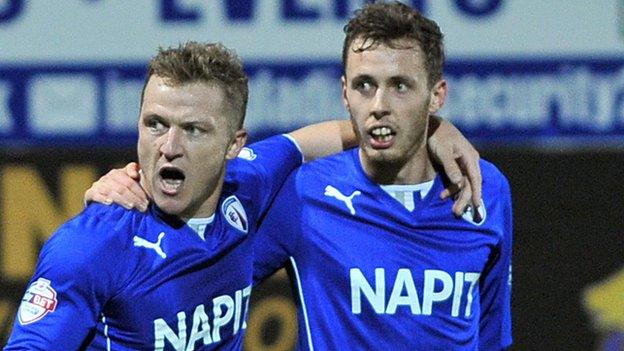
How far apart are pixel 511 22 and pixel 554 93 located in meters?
0.35

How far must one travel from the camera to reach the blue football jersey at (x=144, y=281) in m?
3.78

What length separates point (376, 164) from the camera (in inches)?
181

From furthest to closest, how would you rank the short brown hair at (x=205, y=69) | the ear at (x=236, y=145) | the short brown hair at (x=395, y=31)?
the short brown hair at (x=395, y=31) < the ear at (x=236, y=145) < the short brown hair at (x=205, y=69)

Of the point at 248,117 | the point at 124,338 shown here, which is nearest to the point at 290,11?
the point at 248,117

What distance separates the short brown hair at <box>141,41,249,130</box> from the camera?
13.5ft

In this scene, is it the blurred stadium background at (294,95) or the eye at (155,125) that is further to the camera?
the blurred stadium background at (294,95)

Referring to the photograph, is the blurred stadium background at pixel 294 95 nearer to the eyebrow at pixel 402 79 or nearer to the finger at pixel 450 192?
the finger at pixel 450 192

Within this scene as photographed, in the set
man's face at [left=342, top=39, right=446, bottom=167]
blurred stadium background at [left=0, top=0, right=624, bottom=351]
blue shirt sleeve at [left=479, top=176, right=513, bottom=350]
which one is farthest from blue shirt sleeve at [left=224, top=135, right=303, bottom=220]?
blurred stadium background at [left=0, top=0, right=624, bottom=351]

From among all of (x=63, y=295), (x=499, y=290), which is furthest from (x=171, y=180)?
(x=499, y=290)

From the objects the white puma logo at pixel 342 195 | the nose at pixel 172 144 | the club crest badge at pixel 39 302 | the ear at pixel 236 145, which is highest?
the nose at pixel 172 144

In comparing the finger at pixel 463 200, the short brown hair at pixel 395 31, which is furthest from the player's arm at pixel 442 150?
the short brown hair at pixel 395 31

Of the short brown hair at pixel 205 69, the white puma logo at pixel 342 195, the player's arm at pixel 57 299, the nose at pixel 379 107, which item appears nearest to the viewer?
the player's arm at pixel 57 299

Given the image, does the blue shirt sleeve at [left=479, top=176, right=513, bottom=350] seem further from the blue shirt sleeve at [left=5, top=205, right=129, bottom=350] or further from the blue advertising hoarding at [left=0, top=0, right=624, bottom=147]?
the blue advertising hoarding at [left=0, top=0, right=624, bottom=147]

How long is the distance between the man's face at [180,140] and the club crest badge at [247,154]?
0.42 meters
